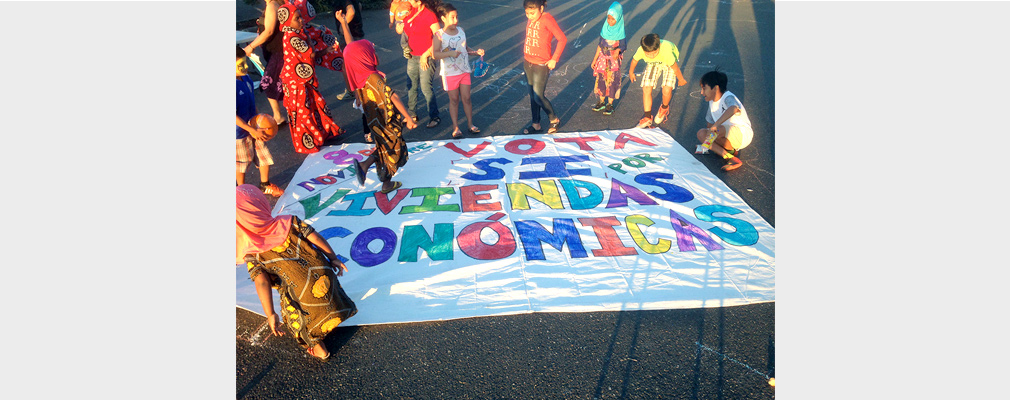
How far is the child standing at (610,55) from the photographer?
6840mm

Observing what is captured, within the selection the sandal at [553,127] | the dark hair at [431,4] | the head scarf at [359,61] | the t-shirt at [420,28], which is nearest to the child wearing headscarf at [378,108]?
the head scarf at [359,61]

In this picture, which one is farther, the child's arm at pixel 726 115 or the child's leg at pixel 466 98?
the child's leg at pixel 466 98

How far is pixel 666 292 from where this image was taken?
367 centimetres

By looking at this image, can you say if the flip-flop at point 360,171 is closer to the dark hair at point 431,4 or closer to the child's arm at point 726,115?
the dark hair at point 431,4

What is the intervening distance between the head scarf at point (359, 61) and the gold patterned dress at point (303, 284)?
6.80ft

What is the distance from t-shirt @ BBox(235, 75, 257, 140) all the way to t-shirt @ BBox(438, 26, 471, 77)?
1953mm

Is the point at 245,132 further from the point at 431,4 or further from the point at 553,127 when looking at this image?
the point at 553,127

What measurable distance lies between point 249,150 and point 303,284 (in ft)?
7.29

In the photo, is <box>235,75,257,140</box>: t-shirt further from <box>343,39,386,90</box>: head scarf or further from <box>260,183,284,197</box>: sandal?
<box>343,39,386,90</box>: head scarf

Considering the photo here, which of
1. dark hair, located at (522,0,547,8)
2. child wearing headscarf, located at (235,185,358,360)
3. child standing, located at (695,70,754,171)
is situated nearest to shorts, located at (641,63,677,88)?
child standing, located at (695,70,754,171)

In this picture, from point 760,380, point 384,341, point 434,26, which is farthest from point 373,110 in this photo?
point 760,380

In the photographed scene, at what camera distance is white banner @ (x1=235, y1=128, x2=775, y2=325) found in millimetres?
3660

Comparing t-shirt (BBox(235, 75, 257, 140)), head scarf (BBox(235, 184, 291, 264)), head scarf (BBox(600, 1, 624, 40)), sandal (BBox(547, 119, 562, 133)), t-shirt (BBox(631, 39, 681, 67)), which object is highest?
head scarf (BBox(600, 1, 624, 40))

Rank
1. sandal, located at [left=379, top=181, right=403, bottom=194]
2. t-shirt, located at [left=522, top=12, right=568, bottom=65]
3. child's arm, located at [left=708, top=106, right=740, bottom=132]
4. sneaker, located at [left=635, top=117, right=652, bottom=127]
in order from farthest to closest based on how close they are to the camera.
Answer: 1. sneaker, located at [left=635, top=117, right=652, bottom=127]
2. t-shirt, located at [left=522, top=12, right=568, bottom=65]
3. child's arm, located at [left=708, top=106, right=740, bottom=132]
4. sandal, located at [left=379, top=181, right=403, bottom=194]
